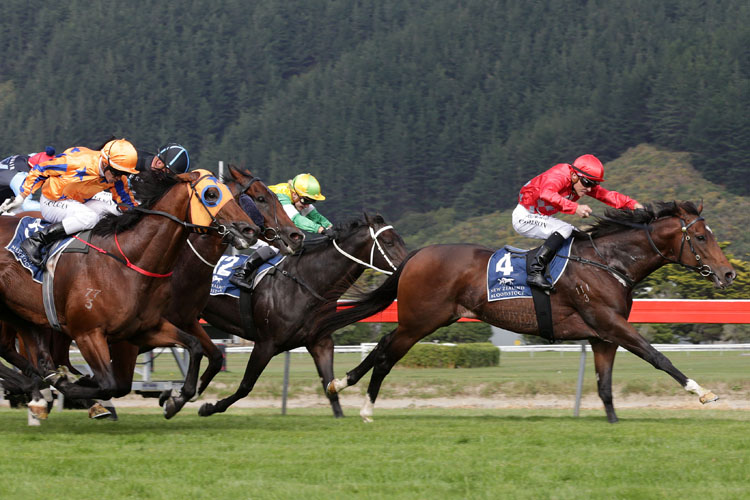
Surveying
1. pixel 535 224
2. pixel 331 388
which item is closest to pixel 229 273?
pixel 331 388

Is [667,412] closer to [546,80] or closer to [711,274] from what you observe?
[711,274]

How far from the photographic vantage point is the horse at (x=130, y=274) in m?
6.29

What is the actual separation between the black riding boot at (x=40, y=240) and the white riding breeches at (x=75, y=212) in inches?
2.0

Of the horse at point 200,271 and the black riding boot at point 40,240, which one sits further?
the horse at point 200,271

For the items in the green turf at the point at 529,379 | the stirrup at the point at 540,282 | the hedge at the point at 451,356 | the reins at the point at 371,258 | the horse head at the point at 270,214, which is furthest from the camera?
the hedge at the point at 451,356

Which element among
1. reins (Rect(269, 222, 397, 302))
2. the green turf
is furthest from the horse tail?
the green turf

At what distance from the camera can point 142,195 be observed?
6.70m

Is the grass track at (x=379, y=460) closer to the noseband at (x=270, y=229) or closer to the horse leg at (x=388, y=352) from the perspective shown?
the horse leg at (x=388, y=352)

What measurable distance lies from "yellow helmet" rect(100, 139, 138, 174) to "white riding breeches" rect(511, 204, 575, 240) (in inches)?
112

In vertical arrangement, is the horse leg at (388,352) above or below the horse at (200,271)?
below

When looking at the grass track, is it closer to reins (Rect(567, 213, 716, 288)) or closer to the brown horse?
the brown horse

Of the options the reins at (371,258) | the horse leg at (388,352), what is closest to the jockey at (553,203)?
the horse leg at (388,352)

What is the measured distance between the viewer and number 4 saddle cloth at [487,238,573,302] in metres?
7.48

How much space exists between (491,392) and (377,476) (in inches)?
234
